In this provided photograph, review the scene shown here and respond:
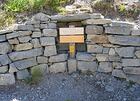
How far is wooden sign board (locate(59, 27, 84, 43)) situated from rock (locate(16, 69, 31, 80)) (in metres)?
0.85

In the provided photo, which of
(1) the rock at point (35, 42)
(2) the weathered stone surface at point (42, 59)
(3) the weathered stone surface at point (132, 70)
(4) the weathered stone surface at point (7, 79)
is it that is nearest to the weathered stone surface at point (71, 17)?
(1) the rock at point (35, 42)

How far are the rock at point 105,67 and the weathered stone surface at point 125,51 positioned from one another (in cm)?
30

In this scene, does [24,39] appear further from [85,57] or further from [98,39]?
[98,39]

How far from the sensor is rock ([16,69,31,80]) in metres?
5.92

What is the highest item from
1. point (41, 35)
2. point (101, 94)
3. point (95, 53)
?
point (41, 35)

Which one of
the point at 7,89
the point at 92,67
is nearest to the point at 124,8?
the point at 92,67

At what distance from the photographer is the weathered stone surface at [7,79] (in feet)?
19.1

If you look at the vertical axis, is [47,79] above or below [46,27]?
below

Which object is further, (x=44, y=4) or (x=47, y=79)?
(x=44, y=4)

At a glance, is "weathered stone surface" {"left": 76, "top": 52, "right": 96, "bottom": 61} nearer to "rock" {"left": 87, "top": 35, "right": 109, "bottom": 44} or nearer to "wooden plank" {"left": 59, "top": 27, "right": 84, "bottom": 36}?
"rock" {"left": 87, "top": 35, "right": 109, "bottom": 44}

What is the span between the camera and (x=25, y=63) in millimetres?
5926

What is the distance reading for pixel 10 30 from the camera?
5691 mm

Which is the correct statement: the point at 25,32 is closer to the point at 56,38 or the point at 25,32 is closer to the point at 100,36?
the point at 56,38

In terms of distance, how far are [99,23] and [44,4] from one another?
1.24 metres
